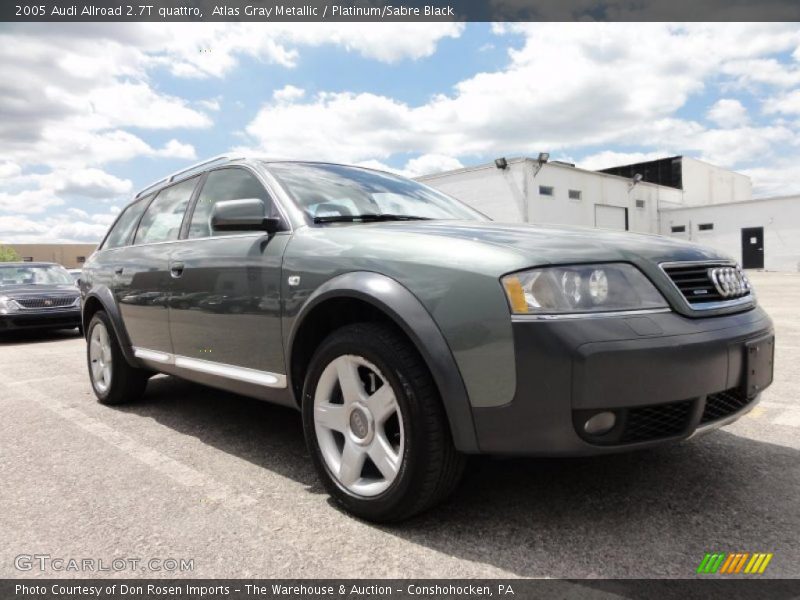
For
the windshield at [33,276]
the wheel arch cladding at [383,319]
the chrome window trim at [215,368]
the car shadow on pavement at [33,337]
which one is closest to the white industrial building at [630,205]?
the windshield at [33,276]

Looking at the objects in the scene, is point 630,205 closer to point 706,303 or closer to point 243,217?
point 706,303

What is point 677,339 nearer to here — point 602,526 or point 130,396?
point 602,526

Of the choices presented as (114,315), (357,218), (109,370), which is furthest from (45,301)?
(357,218)

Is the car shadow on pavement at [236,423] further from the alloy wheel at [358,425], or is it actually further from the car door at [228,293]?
the car door at [228,293]

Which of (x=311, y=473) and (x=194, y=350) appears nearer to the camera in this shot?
(x=311, y=473)

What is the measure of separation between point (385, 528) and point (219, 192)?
7.32 feet

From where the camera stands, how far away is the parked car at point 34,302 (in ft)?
32.3

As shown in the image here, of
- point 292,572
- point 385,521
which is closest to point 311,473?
point 385,521

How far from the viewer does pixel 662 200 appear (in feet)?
107

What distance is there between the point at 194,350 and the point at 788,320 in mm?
8372

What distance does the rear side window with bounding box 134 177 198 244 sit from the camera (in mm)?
3872

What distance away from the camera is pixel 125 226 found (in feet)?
15.8

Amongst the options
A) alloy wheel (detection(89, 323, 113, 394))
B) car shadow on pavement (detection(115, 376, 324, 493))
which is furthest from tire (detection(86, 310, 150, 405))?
car shadow on pavement (detection(115, 376, 324, 493))

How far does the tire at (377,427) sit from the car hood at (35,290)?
9434 mm
